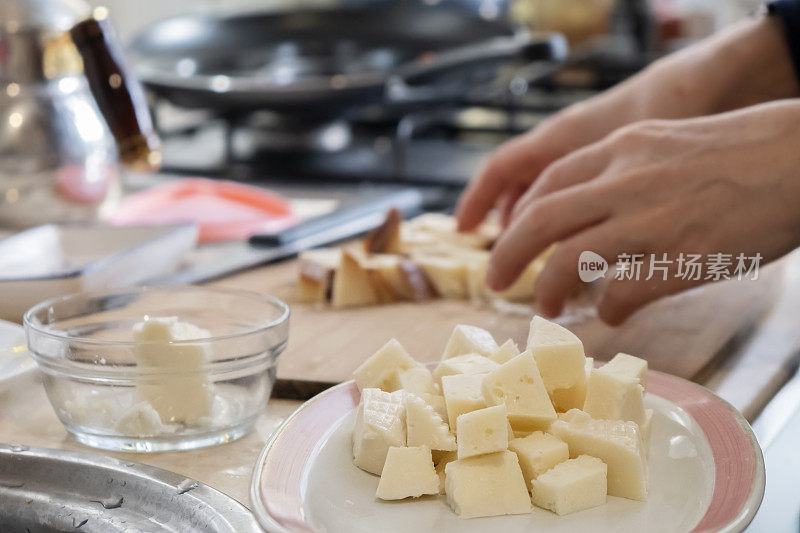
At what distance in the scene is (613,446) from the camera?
566 mm

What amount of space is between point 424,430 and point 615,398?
0.13 meters

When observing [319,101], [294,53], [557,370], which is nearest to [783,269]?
[557,370]

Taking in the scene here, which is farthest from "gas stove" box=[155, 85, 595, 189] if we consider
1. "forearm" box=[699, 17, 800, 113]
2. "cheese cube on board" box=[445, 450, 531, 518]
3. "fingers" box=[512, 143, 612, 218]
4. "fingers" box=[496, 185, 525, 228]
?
"cheese cube on board" box=[445, 450, 531, 518]

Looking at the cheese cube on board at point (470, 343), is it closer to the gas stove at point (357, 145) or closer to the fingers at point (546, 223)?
the fingers at point (546, 223)

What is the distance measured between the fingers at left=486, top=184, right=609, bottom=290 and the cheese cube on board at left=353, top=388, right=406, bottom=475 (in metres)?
0.34

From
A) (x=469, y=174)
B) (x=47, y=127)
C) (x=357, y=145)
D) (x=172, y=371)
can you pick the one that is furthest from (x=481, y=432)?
(x=357, y=145)

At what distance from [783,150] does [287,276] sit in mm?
625

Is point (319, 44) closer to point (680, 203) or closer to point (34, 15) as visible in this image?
point (34, 15)

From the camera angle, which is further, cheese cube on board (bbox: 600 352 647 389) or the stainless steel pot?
the stainless steel pot

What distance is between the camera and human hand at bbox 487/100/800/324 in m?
0.85

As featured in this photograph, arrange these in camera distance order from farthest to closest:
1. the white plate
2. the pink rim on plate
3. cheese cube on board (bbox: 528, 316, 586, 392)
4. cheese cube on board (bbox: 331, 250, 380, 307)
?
cheese cube on board (bbox: 331, 250, 380, 307)
the white plate
cheese cube on board (bbox: 528, 316, 586, 392)
the pink rim on plate

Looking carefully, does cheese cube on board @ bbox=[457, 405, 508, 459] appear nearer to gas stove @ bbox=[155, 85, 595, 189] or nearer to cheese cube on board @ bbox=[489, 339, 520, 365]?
cheese cube on board @ bbox=[489, 339, 520, 365]

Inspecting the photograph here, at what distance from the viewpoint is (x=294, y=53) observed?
2.03 metres

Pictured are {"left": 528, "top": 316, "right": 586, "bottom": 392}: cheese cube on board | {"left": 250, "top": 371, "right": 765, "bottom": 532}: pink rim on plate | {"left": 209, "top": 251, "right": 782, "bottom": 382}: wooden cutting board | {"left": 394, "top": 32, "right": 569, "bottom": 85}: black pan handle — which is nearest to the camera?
{"left": 250, "top": 371, "right": 765, "bottom": 532}: pink rim on plate
